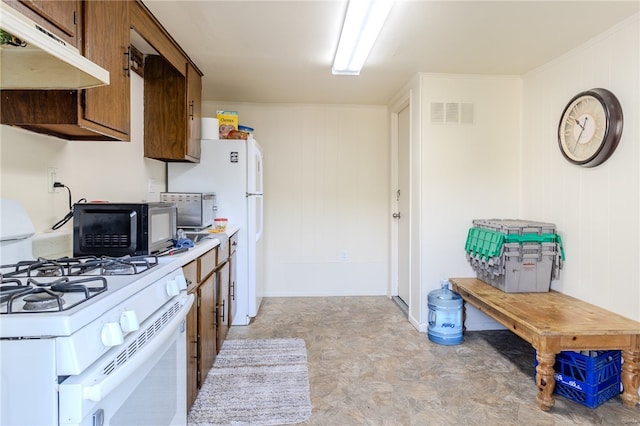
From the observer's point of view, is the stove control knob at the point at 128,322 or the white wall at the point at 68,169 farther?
the white wall at the point at 68,169

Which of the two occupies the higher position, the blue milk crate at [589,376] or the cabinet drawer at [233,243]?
the cabinet drawer at [233,243]

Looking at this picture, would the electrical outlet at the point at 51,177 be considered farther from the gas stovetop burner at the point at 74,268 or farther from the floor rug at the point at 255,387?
the floor rug at the point at 255,387

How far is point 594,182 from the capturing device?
2352 millimetres

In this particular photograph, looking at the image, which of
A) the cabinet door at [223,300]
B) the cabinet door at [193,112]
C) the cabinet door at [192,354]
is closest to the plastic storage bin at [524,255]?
the cabinet door at [223,300]

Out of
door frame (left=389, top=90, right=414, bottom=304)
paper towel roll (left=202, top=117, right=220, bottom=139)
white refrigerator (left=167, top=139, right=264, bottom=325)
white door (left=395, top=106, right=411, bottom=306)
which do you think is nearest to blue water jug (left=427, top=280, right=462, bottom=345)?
white door (left=395, top=106, right=411, bottom=306)

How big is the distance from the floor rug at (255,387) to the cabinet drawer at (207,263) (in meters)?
0.72

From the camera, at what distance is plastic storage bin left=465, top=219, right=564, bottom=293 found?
8.54 ft

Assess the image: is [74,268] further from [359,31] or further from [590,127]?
[590,127]

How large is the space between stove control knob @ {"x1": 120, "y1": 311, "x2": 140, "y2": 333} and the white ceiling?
1.80 metres

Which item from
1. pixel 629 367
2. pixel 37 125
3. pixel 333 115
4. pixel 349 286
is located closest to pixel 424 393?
pixel 629 367

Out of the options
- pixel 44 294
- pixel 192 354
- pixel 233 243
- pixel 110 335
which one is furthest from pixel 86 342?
pixel 233 243

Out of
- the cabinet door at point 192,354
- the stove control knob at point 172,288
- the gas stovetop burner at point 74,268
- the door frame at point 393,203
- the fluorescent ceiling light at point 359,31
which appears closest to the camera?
the gas stovetop burner at point 74,268

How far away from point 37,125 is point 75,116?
17cm

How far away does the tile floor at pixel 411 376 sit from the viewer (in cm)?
190
